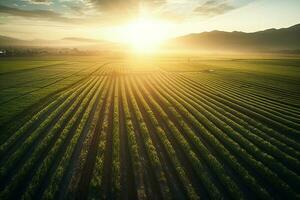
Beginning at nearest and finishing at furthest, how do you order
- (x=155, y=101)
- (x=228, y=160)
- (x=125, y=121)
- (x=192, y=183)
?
(x=192, y=183) → (x=228, y=160) → (x=125, y=121) → (x=155, y=101)

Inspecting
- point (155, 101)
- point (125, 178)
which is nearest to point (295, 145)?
point (125, 178)

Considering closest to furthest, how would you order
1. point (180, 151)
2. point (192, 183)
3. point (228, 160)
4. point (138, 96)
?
point (192, 183) → point (228, 160) → point (180, 151) → point (138, 96)

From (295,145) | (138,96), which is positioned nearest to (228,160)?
(295,145)

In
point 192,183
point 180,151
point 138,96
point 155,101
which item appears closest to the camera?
point 192,183

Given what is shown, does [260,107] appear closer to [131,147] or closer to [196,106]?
[196,106]

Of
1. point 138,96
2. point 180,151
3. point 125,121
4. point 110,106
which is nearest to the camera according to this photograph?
point 180,151

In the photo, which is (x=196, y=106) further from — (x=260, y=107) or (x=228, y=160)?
(x=228, y=160)

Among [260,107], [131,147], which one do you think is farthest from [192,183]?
[260,107]

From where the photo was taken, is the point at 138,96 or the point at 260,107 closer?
the point at 260,107
